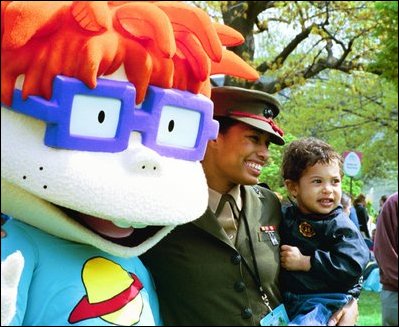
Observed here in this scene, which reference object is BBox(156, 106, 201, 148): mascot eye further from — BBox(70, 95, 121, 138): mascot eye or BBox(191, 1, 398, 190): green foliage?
BBox(191, 1, 398, 190): green foliage

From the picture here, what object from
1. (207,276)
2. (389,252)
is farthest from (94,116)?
(389,252)

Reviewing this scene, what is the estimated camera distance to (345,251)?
2662mm

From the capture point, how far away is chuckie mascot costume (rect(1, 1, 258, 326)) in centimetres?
180

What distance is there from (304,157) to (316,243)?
0.38 m

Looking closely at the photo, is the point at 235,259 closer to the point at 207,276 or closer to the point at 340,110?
the point at 207,276

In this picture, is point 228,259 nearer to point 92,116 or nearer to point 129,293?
point 129,293

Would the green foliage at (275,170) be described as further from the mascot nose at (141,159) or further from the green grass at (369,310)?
the mascot nose at (141,159)

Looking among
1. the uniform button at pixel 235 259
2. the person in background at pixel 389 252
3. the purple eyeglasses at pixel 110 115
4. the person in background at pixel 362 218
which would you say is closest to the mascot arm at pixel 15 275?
the purple eyeglasses at pixel 110 115

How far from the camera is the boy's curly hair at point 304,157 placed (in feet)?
9.16

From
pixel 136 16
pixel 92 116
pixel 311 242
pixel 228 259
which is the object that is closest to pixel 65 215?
pixel 92 116

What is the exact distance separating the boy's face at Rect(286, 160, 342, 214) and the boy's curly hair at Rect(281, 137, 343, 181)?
0.02 meters

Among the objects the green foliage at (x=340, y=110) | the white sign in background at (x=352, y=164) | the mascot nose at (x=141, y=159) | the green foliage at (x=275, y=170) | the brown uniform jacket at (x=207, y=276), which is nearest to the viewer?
the mascot nose at (x=141, y=159)

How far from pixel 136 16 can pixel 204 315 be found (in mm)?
1157

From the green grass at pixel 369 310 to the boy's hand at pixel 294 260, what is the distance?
5.44 meters
